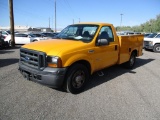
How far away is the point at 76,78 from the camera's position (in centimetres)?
503

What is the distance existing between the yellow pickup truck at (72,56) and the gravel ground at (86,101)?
1.52 ft

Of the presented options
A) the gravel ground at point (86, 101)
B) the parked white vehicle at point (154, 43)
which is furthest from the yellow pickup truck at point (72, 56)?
the parked white vehicle at point (154, 43)

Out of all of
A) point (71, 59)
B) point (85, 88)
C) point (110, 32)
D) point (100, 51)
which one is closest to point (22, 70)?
point (71, 59)

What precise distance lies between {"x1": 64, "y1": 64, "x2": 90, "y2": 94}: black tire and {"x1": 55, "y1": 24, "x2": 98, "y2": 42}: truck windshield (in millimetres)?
977

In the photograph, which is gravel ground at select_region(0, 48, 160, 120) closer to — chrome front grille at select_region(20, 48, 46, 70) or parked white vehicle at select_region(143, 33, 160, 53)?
chrome front grille at select_region(20, 48, 46, 70)

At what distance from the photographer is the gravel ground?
3.85 meters

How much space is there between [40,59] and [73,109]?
1501 mm

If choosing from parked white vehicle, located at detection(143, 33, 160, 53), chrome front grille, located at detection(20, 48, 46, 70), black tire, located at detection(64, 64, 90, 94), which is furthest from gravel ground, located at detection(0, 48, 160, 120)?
parked white vehicle, located at detection(143, 33, 160, 53)

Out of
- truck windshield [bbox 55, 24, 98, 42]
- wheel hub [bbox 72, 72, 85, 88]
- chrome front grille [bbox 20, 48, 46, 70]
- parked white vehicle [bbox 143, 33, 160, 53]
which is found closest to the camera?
chrome front grille [bbox 20, 48, 46, 70]

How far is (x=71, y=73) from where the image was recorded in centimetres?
477

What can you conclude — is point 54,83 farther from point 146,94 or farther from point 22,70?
point 146,94

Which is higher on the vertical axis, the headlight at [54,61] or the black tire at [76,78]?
the headlight at [54,61]

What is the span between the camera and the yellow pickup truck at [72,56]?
4480 millimetres

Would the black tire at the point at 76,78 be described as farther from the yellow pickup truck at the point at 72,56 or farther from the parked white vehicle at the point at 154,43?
the parked white vehicle at the point at 154,43
